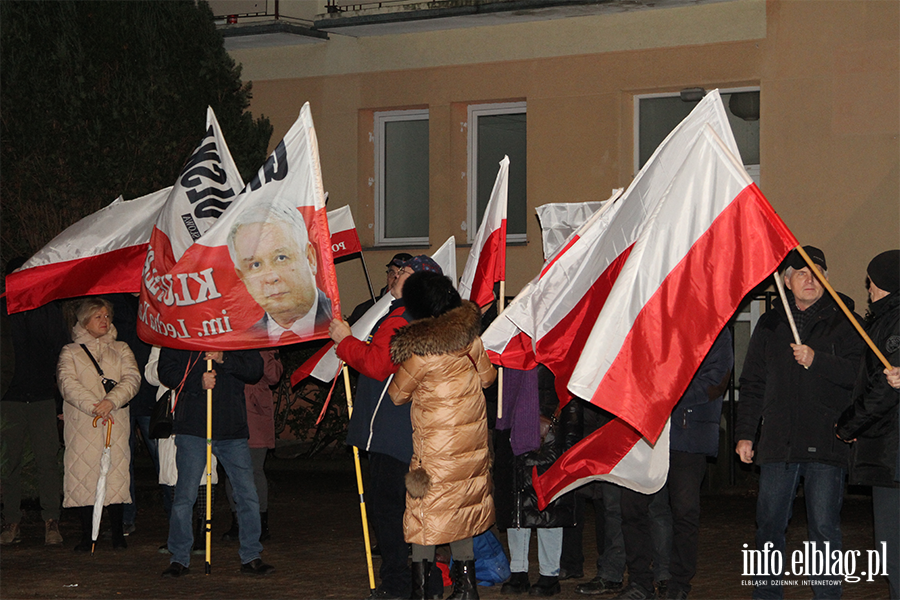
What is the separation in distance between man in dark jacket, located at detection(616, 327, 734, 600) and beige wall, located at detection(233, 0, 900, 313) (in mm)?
6114

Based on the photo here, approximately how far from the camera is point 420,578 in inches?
275

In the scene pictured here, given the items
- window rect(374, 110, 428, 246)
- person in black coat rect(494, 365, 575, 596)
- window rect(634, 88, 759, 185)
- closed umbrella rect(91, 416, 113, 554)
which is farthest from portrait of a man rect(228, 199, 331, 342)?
window rect(374, 110, 428, 246)

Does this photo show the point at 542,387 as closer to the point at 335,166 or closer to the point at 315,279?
the point at 315,279

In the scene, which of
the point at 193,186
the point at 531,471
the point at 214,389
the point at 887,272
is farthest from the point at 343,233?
the point at 887,272

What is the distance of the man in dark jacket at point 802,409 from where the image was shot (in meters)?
6.66

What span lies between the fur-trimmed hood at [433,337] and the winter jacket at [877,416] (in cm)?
214

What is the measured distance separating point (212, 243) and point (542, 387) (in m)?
2.35

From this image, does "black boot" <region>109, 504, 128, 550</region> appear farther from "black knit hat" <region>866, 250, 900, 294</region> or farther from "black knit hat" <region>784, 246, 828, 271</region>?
"black knit hat" <region>866, 250, 900, 294</region>

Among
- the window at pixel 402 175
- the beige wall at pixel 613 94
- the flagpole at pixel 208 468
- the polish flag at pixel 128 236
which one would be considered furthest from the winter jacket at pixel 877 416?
the window at pixel 402 175

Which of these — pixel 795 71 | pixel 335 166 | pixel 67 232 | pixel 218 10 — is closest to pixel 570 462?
pixel 67 232

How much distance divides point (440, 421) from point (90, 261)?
384cm

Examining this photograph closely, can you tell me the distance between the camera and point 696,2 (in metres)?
13.6

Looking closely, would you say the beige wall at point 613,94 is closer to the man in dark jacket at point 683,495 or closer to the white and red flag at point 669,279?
the man in dark jacket at point 683,495

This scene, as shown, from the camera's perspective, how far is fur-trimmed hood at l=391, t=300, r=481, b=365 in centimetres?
680
